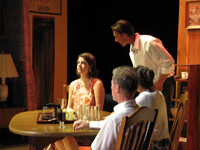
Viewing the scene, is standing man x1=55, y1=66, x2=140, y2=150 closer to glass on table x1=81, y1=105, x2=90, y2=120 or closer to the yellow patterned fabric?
glass on table x1=81, y1=105, x2=90, y2=120

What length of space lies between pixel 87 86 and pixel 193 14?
1885 mm

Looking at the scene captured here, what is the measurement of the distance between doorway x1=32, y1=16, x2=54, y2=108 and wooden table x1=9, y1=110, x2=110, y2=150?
9.84 ft

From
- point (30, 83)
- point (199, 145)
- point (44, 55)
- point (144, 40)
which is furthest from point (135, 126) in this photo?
point (44, 55)

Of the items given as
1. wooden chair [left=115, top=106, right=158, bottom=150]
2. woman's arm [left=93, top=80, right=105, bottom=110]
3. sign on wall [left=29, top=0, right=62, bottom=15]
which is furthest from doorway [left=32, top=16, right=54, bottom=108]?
wooden chair [left=115, top=106, right=158, bottom=150]

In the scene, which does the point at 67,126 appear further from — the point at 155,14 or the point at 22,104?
the point at 155,14

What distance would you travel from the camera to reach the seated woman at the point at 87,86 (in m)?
3.33

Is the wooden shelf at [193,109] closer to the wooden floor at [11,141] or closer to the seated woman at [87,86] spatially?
the seated woman at [87,86]

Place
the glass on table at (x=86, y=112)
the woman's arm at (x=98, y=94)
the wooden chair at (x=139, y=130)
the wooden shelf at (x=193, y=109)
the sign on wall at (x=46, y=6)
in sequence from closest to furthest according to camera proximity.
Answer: the wooden chair at (x=139, y=130) → the glass on table at (x=86, y=112) → the woman's arm at (x=98, y=94) → the wooden shelf at (x=193, y=109) → the sign on wall at (x=46, y=6)

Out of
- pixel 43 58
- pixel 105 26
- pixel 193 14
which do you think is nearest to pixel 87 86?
pixel 193 14

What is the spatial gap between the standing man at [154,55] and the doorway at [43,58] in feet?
8.26

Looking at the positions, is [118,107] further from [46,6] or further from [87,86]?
[46,6]

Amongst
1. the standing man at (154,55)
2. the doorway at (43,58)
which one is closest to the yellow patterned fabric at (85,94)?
the standing man at (154,55)

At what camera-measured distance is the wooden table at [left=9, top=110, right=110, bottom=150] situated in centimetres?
212

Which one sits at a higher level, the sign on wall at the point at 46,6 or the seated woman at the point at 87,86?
the sign on wall at the point at 46,6
